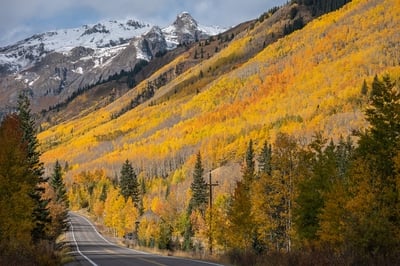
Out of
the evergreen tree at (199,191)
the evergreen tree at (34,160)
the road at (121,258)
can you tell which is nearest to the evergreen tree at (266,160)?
the evergreen tree at (199,191)

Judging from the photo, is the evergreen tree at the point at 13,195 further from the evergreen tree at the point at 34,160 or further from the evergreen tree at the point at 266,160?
the evergreen tree at the point at 266,160

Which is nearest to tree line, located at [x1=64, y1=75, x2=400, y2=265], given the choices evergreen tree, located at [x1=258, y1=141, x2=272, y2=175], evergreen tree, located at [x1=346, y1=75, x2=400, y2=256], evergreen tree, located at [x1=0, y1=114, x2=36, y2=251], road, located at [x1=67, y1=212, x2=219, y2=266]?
evergreen tree, located at [x1=346, y1=75, x2=400, y2=256]

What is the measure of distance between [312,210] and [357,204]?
7478 millimetres

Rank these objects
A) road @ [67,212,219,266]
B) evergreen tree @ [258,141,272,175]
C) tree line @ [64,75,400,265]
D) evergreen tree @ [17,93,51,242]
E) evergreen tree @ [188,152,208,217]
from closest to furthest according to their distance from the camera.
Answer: tree line @ [64,75,400,265]
road @ [67,212,219,266]
evergreen tree @ [17,93,51,242]
evergreen tree @ [258,141,272,175]
evergreen tree @ [188,152,208,217]

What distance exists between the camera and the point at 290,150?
39.0 meters

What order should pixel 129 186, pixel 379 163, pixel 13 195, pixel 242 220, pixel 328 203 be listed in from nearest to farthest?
pixel 379 163
pixel 13 195
pixel 328 203
pixel 242 220
pixel 129 186

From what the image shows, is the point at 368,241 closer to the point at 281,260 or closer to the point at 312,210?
the point at 281,260

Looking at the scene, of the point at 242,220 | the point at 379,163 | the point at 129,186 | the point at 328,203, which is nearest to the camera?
the point at 379,163

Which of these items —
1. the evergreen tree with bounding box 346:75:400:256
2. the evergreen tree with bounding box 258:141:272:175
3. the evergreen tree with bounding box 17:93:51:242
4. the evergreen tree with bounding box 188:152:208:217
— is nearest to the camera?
the evergreen tree with bounding box 346:75:400:256

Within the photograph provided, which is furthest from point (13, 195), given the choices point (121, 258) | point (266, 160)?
point (266, 160)

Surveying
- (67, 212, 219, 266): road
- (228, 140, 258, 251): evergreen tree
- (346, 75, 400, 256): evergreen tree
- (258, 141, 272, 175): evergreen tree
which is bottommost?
(67, 212, 219, 266): road

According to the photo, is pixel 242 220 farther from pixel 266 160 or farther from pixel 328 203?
pixel 266 160

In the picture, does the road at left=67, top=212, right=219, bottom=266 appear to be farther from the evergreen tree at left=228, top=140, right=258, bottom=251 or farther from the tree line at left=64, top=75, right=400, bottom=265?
the evergreen tree at left=228, top=140, right=258, bottom=251

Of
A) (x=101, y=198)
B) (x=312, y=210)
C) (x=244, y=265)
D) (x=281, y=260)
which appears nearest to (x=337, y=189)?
(x=312, y=210)
